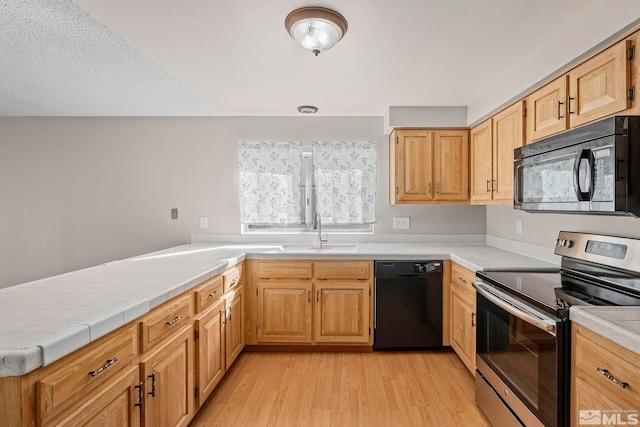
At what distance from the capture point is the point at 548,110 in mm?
1869

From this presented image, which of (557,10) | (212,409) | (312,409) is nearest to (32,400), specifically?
(212,409)

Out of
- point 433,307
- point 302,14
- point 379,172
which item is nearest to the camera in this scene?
point 302,14

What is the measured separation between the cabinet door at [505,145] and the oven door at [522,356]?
804 millimetres

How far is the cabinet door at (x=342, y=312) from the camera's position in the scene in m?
2.76

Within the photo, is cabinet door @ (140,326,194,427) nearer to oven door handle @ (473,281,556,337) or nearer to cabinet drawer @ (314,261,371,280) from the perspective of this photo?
cabinet drawer @ (314,261,371,280)

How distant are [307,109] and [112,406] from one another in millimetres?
2590

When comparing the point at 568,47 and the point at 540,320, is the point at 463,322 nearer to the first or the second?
the point at 540,320

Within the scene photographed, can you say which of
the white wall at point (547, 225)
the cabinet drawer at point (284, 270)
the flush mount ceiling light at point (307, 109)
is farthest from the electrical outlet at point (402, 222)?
the flush mount ceiling light at point (307, 109)

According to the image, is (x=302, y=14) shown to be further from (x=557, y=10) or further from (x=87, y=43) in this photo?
(x=87, y=43)

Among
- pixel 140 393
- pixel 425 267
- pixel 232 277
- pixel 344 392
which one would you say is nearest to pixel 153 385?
pixel 140 393

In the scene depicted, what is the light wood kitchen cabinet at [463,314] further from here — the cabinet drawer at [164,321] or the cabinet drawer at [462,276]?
the cabinet drawer at [164,321]

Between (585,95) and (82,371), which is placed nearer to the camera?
(82,371)

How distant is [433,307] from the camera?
2.71 m

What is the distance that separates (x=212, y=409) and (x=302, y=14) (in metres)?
2.27
